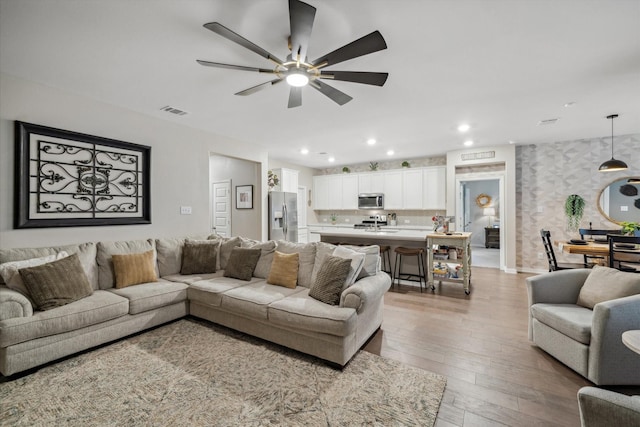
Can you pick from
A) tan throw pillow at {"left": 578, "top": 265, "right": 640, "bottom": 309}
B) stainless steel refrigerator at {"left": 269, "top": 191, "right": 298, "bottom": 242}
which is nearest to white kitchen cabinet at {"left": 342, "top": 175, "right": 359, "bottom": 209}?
stainless steel refrigerator at {"left": 269, "top": 191, "right": 298, "bottom": 242}

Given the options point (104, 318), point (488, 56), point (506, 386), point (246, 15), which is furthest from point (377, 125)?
point (104, 318)

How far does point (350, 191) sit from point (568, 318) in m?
6.08

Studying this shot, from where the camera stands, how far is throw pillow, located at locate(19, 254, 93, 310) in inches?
96.9

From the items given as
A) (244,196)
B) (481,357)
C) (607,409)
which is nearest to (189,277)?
(244,196)

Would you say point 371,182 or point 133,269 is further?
point 371,182

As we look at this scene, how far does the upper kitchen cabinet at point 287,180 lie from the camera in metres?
7.02

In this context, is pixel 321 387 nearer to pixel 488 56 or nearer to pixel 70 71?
pixel 488 56

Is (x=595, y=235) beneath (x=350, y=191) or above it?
beneath

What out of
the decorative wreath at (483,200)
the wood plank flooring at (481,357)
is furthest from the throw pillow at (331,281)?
the decorative wreath at (483,200)

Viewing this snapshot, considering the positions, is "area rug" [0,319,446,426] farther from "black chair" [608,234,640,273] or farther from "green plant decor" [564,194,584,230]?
"green plant decor" [564,194,584,230]

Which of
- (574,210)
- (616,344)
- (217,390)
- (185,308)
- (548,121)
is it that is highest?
(548,121)

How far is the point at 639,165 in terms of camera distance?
495cm

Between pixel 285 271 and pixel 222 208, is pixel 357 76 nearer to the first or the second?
pixel 285 271

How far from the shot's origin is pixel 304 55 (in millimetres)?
2121
